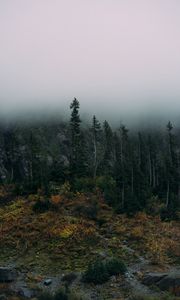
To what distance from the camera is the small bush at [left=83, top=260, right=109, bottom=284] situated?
47.8 m

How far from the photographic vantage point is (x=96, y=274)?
48062 millimetres

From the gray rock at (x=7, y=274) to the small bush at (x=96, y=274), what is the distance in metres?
6.77

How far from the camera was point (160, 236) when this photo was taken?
2442 inches

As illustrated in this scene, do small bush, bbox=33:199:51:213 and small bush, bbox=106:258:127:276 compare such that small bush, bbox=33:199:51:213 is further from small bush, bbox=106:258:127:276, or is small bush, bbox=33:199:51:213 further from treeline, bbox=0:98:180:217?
small bush, bbox=106:258:127:276

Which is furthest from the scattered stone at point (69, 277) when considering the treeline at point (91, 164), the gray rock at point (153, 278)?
the treeline at point (91, 164)

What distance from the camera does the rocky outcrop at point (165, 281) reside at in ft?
148

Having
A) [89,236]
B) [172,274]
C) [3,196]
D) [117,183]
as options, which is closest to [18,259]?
[89,236]

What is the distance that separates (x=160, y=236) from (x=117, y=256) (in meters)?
9.35

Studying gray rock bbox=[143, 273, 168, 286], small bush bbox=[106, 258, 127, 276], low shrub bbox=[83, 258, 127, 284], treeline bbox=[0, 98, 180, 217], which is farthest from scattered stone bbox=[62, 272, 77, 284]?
treeline bbox=[0, 98, 180, 217]

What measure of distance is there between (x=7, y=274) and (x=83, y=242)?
12.0 meters

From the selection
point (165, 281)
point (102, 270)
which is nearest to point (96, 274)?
point (102, 270)

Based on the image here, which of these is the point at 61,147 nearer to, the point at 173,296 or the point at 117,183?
the point at 117,183

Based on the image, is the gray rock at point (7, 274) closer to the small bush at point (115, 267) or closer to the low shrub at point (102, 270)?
the low shrub at point (102, 270)

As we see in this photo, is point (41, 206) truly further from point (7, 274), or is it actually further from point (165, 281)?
point (165, 281)
